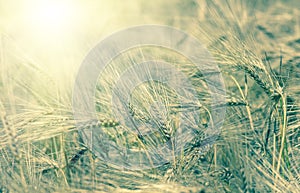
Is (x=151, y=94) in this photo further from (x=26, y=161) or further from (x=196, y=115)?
(x=26, y=161)

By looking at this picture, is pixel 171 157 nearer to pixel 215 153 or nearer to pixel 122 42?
pixel 215 153

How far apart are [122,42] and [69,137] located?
24 centimetres

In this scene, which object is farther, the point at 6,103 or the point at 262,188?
the point at 6,103

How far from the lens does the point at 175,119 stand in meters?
0.95

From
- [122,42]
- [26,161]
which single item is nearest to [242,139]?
[122,42]

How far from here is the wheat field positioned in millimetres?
883

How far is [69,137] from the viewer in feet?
3.36

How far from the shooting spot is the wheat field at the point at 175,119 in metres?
0.88

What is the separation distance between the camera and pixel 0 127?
96cm

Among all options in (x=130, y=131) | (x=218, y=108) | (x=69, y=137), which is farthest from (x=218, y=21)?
(x=69, y=137)

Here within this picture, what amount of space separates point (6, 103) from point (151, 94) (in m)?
0.30

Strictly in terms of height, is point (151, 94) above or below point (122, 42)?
below

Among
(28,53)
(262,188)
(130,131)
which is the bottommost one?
(262,188)

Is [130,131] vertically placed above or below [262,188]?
above
